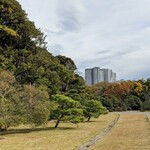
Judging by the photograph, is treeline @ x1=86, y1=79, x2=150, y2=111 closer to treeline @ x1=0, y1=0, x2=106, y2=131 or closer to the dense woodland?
the dense woodland

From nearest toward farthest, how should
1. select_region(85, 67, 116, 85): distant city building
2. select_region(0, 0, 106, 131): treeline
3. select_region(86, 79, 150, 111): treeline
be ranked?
1. select_region(0, 0, 106, 131): treeline
2. select_region(86, 79, 150, 111): treeline
3. select_region(85, 67, 116, 85): distant city building

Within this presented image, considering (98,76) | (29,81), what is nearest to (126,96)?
(29,81)

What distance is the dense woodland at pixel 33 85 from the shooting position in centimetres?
2228

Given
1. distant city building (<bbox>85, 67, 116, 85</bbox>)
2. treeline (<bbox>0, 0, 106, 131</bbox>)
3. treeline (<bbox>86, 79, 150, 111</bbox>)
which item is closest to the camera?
treeline (<bbox>0, 0, 106, 131</bbox>)

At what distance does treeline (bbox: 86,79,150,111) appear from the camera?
61125 millimetres

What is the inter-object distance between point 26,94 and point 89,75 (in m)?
113

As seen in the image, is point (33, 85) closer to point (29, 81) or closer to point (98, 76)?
point (29, 81)

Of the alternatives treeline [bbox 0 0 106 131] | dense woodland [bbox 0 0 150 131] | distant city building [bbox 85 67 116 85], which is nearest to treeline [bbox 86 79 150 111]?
dense woodland [bbox 0 0 150 131]

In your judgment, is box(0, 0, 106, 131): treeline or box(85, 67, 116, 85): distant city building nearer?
box(0, 0, 106, 131): treeline

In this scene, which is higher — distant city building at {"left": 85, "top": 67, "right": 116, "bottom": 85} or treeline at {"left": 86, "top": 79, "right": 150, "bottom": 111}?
distant city building at {"left": 85, "top": 67, "right": 116, "bottom": 85}

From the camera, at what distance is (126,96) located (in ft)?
223

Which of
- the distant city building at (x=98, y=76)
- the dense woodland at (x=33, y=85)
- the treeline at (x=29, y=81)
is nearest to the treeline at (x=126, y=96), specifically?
the dense woodland at (x=33, y=85)

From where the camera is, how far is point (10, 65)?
33.1m

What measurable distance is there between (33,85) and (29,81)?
2685mm
